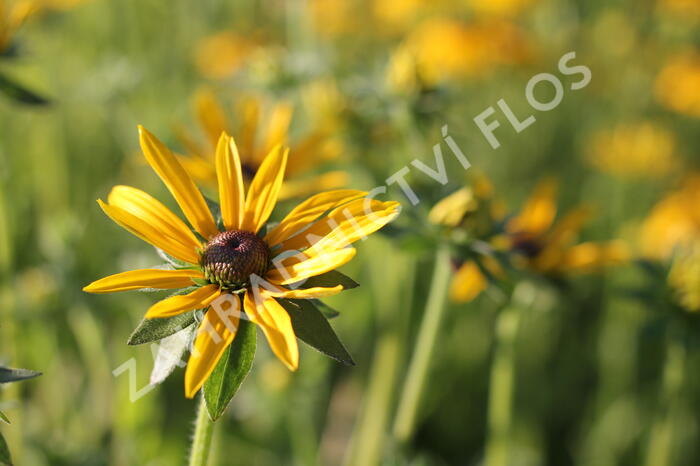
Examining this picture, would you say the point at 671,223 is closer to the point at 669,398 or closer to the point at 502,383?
the point at 669,398

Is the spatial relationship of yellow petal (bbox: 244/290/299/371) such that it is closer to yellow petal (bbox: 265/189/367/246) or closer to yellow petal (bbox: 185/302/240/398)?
yellow petal (bbox: 185/302/240/398)

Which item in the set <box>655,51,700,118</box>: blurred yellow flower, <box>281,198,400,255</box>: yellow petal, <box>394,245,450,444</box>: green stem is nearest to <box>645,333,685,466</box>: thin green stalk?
<box>394,245,450,444</box>: green stem

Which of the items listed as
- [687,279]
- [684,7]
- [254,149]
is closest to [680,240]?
[687,279]

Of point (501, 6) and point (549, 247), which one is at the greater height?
point (501, 6)

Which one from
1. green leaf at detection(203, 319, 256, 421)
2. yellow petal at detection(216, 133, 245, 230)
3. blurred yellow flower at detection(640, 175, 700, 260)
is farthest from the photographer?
blurred yellow flower at detection(640, 175, 700, 260)

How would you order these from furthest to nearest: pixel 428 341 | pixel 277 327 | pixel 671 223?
pixel 671 223 < pixel 428 341 < pixel 277 327
